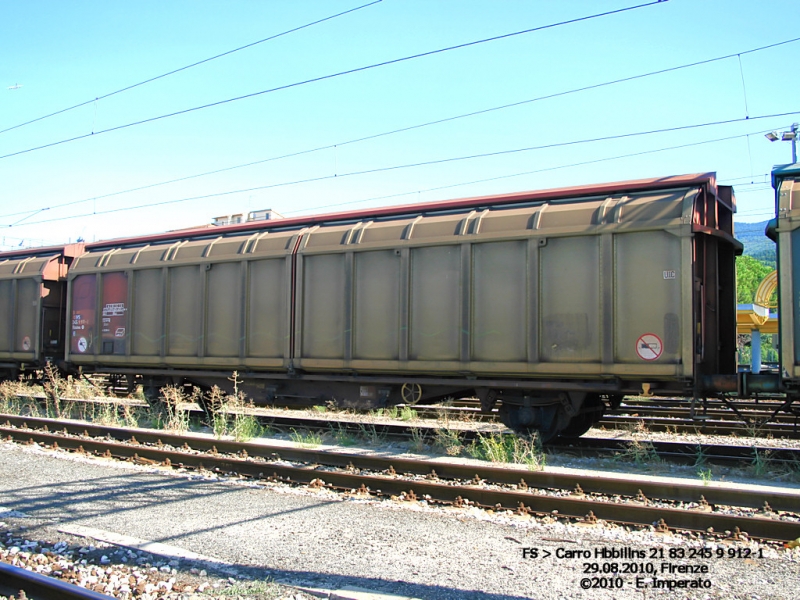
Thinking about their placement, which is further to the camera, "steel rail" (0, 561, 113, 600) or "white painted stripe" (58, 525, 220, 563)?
"white painted stripe" (58, 525, 220, 563)

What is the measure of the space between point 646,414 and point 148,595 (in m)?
11.3

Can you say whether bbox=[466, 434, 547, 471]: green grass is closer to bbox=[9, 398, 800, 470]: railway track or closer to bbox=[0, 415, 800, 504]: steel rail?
bbox=[9, 398, 800, 470]: railway track

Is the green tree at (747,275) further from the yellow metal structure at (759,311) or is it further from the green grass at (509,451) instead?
the green grass at (509,451)

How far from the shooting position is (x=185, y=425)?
11547mm

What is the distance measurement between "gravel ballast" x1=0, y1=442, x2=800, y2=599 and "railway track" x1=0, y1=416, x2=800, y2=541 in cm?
23

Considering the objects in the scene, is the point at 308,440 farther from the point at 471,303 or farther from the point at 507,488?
the point at 507,488

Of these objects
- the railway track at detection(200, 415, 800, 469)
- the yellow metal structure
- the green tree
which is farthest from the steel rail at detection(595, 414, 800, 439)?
the green tree

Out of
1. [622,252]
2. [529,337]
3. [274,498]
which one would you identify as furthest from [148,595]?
[622,252]

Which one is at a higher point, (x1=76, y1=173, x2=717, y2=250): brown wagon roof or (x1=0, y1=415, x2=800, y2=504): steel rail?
(x1=76, y1=173, x2=717, y2=250): brown wagon roof

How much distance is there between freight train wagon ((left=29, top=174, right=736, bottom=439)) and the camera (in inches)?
328

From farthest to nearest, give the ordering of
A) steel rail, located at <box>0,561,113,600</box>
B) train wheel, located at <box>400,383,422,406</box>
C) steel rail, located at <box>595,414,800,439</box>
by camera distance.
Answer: steel rail, located at <box>595,414,800,439</box> < train wheel, located at <box>400,383,422,406</box> < steel rail, located at <box>0,561,113,600</box>

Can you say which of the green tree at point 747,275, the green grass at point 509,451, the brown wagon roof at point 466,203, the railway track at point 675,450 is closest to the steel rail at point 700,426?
the railway track at point 675,450

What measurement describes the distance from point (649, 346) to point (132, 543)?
6.30 metres

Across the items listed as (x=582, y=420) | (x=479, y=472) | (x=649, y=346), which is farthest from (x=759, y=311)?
(x=479, y=472)
